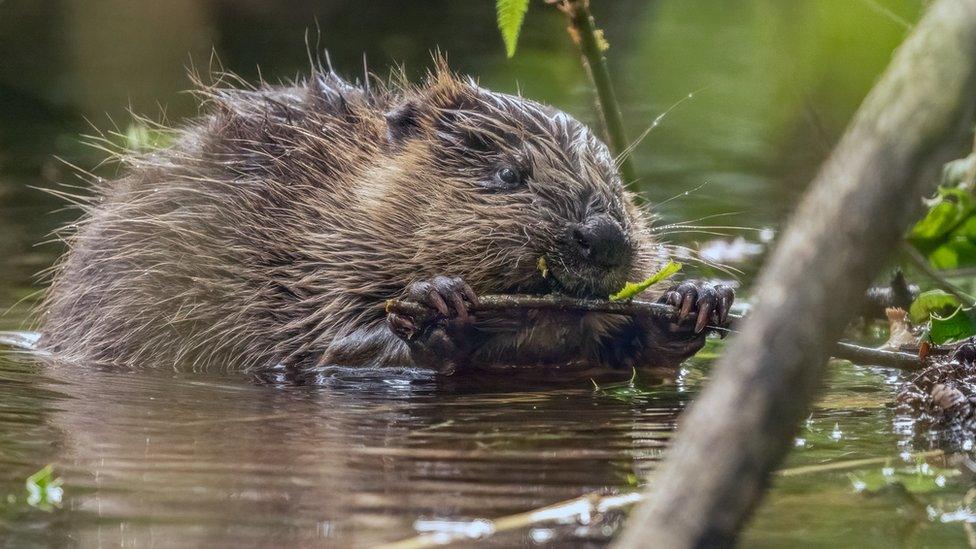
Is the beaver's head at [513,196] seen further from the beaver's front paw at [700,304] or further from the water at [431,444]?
the water at [431,444]

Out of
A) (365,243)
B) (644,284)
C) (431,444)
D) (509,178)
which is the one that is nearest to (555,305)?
(644,284)

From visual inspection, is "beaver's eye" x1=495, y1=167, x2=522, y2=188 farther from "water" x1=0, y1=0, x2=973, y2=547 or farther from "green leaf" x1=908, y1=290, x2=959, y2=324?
"green leaf" x1=908, y1=290, x2=959, y2=324

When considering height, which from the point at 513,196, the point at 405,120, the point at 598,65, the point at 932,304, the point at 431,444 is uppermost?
the point at 598,65

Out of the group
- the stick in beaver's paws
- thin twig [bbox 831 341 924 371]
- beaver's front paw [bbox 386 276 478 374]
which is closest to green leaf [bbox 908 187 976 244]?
the stick in beaver's paws

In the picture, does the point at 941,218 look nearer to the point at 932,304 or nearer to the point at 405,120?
the point at 932,304

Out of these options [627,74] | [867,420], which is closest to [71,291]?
[867,420]

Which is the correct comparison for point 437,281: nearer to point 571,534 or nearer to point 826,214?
point 571,534

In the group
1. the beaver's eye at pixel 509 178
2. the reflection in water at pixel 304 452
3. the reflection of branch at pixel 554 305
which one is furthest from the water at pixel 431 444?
the beaver's eye at pixel 509 178
